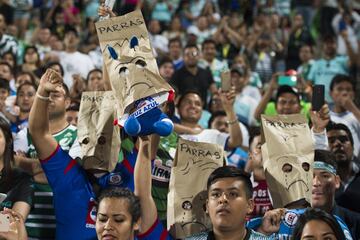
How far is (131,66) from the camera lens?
5148 mm

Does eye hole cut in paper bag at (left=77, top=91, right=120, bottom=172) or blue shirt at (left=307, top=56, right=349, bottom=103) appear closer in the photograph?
eye hole cut in paper bag at (left=77, top=91, right=120, bottom=172)

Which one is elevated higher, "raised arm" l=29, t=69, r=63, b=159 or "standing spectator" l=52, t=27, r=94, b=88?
"standing spectator" l=52, t=27, r=94, b=88

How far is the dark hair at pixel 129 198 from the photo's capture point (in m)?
4.83

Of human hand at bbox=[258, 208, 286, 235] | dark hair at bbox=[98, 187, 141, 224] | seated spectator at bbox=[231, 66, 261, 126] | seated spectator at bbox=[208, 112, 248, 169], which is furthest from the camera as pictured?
seated spectator at bbox=[231, 66, 261, 126]

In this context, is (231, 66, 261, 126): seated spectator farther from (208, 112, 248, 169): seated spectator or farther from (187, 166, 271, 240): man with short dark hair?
(187, 166, 271, 240): man with short dark hair

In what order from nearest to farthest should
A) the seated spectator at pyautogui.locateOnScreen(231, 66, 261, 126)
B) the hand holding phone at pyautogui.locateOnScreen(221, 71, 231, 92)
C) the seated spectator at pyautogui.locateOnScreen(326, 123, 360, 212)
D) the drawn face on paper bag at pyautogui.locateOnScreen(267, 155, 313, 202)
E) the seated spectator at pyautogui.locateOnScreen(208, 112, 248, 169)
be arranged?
the drawn face on paper bag at pyautogui.locateOnScreen(267, 155, 313, 202) → the seated spectator at pyautogui.locateOnScreen(326, 123, 360, 212) → the hand holding phone at pyautogui.locateOnScreen(221, 71, 231, 92) → the seated spectator at pyautogui.locateOnScreen(208, 112, 248, 169) → the seated spectator at pyautogui.locateOnScreen(231, 66, 261, 126)

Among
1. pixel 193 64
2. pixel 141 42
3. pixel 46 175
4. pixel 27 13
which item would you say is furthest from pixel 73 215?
pixel 27 13

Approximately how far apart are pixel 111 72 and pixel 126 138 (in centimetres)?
66

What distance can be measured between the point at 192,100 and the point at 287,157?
8.23 ft

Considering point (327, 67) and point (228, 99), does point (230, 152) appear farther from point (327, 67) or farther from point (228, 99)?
point (327, 67)

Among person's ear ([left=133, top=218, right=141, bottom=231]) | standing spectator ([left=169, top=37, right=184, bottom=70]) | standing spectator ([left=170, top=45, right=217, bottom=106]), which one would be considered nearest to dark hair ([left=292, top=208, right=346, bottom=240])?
person's ear ([left=133, top=218, right=141, bottom=231])

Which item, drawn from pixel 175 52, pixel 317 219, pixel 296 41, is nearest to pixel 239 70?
pixel 175 52

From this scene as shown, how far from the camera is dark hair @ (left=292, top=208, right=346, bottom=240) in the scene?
4418mm

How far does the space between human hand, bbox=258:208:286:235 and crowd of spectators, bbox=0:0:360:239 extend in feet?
0.08
